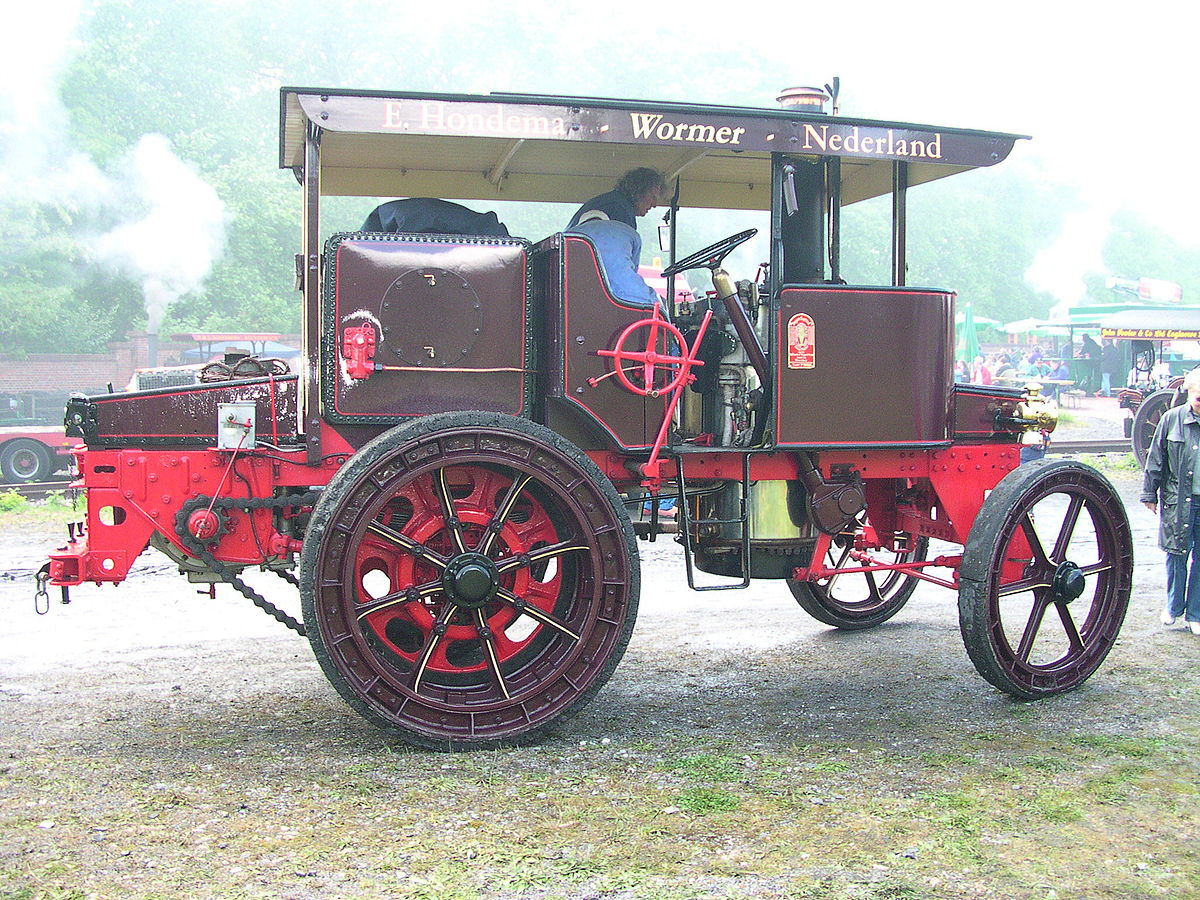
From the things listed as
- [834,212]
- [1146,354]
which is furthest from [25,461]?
[1146,354]

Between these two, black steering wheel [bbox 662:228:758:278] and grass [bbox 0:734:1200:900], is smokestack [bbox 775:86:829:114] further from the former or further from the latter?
grass [bbox 0:734:1200:900]

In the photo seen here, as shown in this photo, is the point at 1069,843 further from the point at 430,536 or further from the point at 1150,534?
the point at 1150,534

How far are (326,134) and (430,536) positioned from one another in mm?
1699

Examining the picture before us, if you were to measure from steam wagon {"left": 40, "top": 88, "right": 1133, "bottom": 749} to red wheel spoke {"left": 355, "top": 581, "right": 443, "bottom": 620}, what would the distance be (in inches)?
0.5

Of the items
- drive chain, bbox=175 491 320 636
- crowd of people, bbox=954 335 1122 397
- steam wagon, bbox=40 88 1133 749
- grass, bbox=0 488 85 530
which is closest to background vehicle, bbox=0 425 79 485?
grass, bbox=0 488 85 530

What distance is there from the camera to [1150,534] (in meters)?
10.8

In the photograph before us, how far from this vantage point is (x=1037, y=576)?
17.4 feet

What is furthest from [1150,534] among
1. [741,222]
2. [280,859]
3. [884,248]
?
[884,248]

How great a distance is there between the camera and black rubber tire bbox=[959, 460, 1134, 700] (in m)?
5.00

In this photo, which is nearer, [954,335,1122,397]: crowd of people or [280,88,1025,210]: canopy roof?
[280,88,1025,210]: canopy roof

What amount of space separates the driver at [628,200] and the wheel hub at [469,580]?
164cm

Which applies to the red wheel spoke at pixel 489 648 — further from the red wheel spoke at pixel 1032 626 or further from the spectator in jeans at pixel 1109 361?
the spectator in jeans at pixel 1109 361

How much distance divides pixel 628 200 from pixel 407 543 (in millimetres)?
2001

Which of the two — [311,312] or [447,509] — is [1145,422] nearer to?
[447,509]
